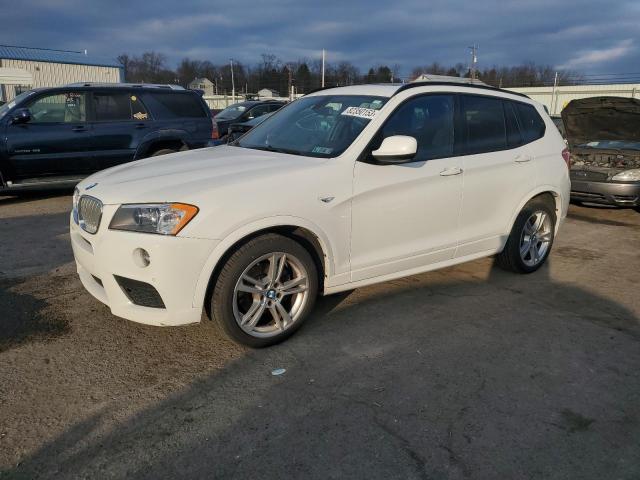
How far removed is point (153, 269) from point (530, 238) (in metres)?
3.78

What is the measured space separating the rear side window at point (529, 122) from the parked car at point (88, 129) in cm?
568

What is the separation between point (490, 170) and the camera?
4.55 metres

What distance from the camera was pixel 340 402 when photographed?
2.93 meters

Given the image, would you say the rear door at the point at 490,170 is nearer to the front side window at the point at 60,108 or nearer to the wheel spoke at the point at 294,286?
the wheel spoke at the point at 294,286

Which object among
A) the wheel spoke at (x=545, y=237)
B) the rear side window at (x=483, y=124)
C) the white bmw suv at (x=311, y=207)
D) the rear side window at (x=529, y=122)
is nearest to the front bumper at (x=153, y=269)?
the white bmw suv at (x=311, y=207)

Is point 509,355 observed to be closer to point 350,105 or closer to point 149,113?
point 350,105

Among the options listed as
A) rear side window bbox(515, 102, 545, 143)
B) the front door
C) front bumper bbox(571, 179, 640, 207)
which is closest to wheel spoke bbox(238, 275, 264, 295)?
the front door

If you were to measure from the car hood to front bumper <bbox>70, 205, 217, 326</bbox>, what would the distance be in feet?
0.73

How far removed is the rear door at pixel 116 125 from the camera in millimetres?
8438

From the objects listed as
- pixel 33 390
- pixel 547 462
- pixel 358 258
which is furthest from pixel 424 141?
pixel 33 390

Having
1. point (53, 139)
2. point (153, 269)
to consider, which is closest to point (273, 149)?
point (153, 269)

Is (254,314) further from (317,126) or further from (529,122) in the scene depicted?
(529,122)

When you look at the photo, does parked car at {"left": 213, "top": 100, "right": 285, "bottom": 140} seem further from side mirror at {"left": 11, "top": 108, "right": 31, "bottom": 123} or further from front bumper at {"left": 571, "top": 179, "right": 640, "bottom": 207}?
front bumper at {"left": 571, "top": 179, "right": 640, "bottom": 207}

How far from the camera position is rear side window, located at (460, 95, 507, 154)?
4.48 m
